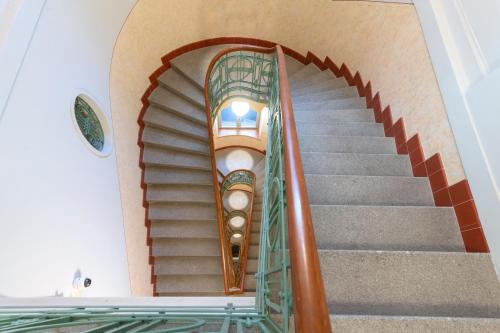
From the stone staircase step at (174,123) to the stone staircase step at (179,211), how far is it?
3.16 ft

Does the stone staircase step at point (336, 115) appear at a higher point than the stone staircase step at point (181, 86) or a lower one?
lower

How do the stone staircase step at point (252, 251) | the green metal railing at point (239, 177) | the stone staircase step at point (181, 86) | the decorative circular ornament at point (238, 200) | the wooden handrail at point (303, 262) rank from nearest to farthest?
the wooden handrail at point (303, 262), the stone staircase step at point (181, 86), the stone staircase step at point (252, 251), the green metal railing at point (239, 177), the decorative circular ornament at point (238, 200)

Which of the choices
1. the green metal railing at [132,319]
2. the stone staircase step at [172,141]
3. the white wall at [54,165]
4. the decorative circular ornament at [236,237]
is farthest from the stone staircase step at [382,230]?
the decorative circular ornament at [236,237]

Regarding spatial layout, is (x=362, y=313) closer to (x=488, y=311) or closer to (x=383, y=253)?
(x=383, y=253)

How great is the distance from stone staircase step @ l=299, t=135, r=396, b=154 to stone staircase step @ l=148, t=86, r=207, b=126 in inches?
81.3

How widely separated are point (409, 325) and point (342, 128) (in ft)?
6.28

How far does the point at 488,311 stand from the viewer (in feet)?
4.41

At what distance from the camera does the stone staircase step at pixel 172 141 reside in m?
3.88

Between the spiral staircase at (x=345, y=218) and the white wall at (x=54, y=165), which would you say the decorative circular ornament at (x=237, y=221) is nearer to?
the spiral staircase at (x=345, y=218)

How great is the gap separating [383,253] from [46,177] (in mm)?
2082

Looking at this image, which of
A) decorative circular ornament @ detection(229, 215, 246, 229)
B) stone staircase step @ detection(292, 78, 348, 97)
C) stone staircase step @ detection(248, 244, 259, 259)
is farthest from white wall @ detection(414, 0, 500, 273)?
decorative circular ornament @ detection(229, 215, 246, 229)

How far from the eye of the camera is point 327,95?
3.60 m

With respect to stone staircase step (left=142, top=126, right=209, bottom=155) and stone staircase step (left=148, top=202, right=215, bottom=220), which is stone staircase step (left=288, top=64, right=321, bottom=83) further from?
stone staircase step (left=148, top=202, right=215, bottom=220)

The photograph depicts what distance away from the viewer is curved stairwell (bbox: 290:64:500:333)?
1299 millimetres
